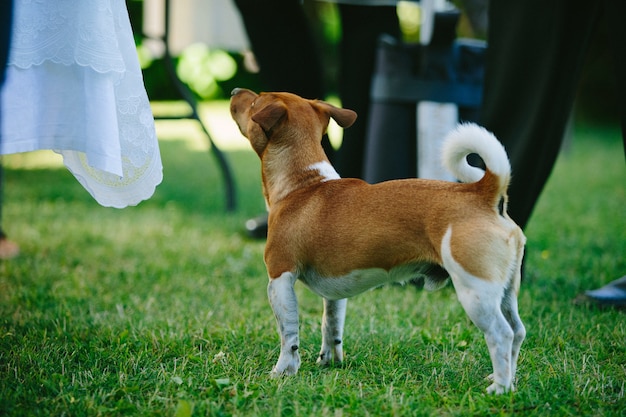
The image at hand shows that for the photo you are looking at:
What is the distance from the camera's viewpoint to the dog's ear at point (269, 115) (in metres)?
2.32

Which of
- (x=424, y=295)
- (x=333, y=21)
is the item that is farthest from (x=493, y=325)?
(x=333, y=21)

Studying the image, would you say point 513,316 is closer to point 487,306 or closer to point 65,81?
point 487,306

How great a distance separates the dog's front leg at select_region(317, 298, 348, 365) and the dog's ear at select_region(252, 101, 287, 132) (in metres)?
0.63

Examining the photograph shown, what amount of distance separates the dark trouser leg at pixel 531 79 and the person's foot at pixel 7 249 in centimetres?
260

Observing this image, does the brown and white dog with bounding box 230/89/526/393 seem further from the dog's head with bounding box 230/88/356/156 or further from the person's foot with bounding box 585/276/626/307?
the person's foot with bounding box 585/276/626/307

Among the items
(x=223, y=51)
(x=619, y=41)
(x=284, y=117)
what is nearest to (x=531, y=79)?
(x=619, y=41)

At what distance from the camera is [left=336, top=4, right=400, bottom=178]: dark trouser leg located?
4.15 metres

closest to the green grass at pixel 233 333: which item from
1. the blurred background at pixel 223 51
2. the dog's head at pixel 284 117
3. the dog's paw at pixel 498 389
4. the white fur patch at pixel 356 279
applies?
the dog's paw at pixel 498 389

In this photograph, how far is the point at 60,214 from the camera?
5.03m

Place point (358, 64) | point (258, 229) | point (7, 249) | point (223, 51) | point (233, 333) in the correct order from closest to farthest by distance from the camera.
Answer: point (233, 333) → point (7, 249) → point (358, 64) → point (258, 229) → point (223, 51)

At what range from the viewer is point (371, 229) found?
7.14ft

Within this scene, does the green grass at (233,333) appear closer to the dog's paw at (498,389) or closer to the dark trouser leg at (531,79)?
the dog's paw at (498,389)

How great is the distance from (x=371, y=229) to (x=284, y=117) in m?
0.52

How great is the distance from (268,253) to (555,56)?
150 cm
